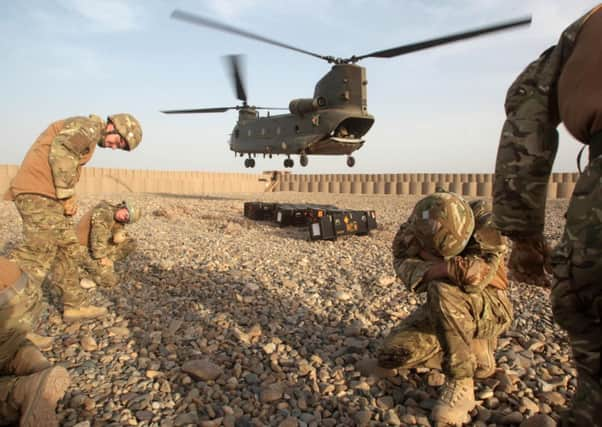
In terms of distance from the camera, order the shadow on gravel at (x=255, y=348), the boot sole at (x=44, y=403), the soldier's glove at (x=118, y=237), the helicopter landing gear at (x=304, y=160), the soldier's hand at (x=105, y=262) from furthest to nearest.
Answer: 1. the helicopter landing gear at (x=304, y=160)
2. the soldier's glove at (x=118, y=237)
3. the soldier's hand at (x=105, y=262)
4. the shadow on gravel at (x=255, y=348)
5. the boot sole at (x=44, y=403)

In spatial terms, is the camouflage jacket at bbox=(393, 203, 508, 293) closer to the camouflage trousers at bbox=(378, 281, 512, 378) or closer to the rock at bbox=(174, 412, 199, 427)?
the camouflage trousers at bbox=(378, 281, 512, 378)

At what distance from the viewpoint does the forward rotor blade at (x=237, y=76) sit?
51.9ft

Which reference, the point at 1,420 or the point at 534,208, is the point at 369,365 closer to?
the point at 534,208

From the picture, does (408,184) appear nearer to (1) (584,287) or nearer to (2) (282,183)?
(2) (282,183)

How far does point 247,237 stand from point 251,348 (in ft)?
16.9

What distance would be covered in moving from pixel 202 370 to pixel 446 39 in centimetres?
896

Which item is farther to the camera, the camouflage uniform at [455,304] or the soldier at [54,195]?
the soldier at [54,195]

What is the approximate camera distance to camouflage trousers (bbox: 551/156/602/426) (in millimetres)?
1265

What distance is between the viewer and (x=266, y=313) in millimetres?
3945

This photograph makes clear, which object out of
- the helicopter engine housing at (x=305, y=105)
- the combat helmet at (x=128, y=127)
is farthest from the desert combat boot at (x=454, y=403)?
the helicopter engine housing at (x=305, y=105)

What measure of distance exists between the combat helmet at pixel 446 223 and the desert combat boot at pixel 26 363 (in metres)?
2.27

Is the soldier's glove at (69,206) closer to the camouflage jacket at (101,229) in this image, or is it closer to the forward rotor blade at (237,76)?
the camouflage jacket at (101,229)

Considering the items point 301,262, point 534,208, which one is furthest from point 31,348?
point 301,262

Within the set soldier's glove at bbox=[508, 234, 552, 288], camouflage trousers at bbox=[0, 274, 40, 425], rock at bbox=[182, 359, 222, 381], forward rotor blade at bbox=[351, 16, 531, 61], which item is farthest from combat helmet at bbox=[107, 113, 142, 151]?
forward rotor blade at bbox=[351, 16, 531, 61]
